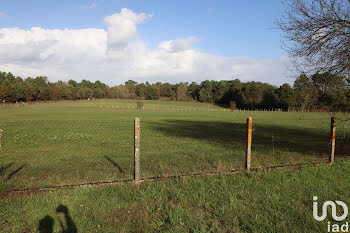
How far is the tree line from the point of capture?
8.62 m

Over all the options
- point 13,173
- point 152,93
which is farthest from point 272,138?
point 152,93

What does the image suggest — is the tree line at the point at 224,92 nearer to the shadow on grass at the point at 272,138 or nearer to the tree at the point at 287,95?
the tree at the point at 287,95

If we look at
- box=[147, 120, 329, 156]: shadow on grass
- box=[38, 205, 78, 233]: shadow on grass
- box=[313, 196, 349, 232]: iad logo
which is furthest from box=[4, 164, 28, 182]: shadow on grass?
box=[147, 120, 329, 156]: shadow on grass

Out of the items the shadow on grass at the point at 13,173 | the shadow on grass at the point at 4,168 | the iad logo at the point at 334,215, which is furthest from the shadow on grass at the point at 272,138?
the shadow on grass at the point at 4,168

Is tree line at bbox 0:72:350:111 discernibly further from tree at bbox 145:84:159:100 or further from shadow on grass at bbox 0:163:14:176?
shadow on grass at bbox 0:163:14:176

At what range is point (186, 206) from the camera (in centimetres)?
438

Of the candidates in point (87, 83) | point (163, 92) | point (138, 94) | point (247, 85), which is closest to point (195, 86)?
point (163, 92)

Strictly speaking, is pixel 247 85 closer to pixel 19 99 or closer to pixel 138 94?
pixel 138 94

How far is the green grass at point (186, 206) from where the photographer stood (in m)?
3.73

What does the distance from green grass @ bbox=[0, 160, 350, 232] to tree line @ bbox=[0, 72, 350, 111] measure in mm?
4031

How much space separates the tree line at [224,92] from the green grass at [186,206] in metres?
4.03

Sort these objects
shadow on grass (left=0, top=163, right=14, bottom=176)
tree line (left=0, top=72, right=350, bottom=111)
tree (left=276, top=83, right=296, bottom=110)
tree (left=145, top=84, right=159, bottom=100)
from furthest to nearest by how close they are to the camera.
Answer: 1. tree (left=145, top=84, right=159, bottom=100)
2. tree (left=276, top=83, right=296, bottom=110)
3. tree line (left=0, top=72, right=350, bottom=111)
4. shadow on grass (left=0, top=163, right=14, bottom=176)

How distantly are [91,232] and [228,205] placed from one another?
2.39 m

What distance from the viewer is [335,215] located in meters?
4.13
